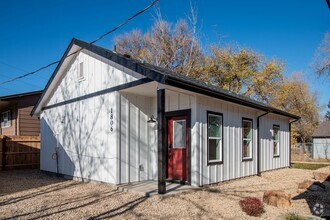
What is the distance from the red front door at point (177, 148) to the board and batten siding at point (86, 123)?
1.77 metres

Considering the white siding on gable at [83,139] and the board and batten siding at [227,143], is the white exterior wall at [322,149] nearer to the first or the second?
the board and batten siding at [227,143]

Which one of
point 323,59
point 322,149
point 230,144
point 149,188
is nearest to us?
point 149,188

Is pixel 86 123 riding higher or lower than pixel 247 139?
higher

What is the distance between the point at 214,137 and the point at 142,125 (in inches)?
91.7

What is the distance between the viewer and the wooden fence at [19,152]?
1345 centimetres

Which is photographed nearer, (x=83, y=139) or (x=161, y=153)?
(x=161, y=153)

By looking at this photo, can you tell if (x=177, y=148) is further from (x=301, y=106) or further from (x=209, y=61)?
(x=301, y=106)

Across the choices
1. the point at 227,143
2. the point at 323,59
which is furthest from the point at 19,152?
the point at 323,59

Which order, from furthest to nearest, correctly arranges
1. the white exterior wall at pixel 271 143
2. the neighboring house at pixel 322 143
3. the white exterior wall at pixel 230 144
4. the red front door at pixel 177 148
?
1. the neighboring house at pixel 322 143
2. the white exterior wall at pixel 271 143
3. the red front door at pixel 177 148
4. the white exterior wall at pixel 230 144

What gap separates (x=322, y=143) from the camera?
2855cm

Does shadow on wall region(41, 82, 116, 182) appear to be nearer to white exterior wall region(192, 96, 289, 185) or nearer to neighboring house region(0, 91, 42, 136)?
white exterior wall region(192, 96, 289, 185)

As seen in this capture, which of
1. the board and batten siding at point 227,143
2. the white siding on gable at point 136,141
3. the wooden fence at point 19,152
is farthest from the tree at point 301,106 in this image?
the wooden fence at point 19,152

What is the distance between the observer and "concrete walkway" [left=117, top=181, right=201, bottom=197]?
7063 mm

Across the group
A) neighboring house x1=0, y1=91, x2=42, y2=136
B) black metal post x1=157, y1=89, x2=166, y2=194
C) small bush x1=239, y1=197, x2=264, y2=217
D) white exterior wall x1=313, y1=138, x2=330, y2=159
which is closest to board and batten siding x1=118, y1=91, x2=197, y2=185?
black metal post x1=157, y1=89, x2=166, y2=194
